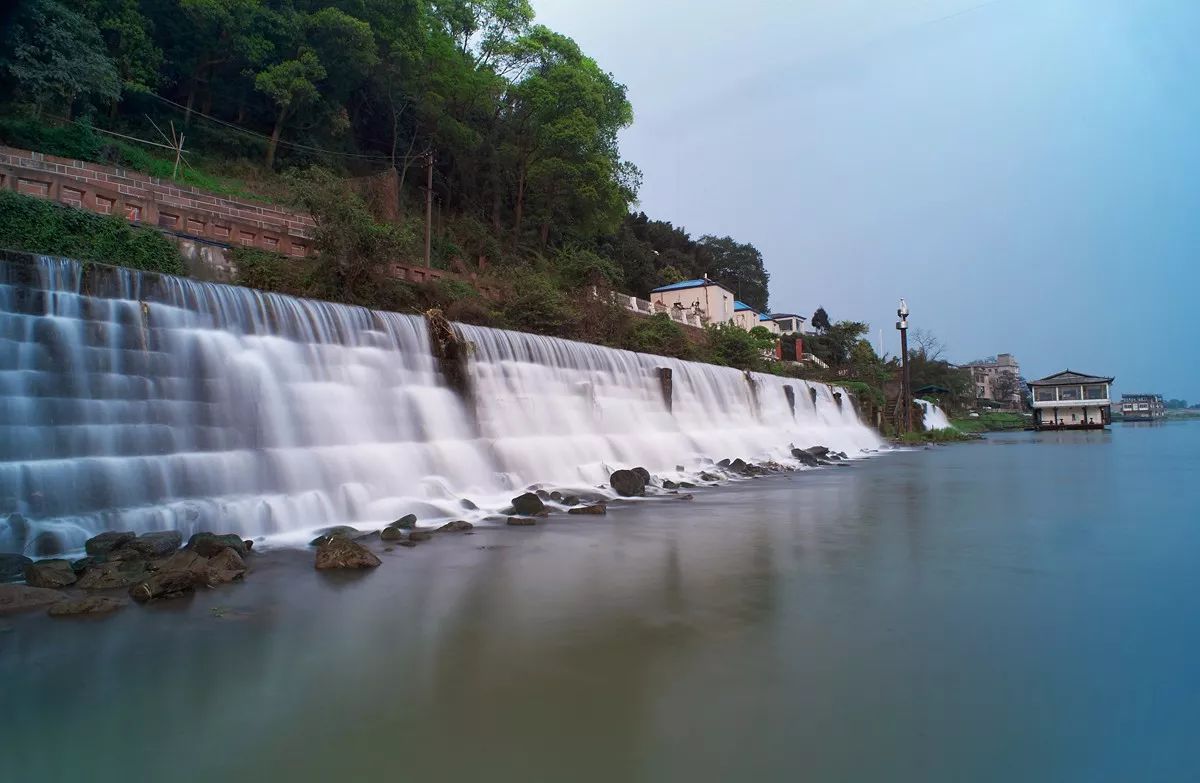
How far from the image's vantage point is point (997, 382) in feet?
273

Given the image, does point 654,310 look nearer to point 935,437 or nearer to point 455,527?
point 935,437

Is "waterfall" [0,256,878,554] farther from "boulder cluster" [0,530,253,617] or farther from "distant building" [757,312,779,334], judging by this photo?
"distant building" [757,312,779,334]

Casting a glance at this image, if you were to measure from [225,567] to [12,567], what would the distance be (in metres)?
1.56

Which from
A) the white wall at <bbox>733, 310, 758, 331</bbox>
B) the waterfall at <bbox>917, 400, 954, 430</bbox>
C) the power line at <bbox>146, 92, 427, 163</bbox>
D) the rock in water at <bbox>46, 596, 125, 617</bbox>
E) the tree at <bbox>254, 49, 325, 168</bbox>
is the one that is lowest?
the rock in water at <bbox>46, 596, 125, 617</bbox>

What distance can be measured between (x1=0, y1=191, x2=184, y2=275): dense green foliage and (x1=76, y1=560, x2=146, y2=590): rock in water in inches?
342

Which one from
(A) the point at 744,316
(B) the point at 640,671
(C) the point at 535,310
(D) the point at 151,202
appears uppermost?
(A) the point at 744,316

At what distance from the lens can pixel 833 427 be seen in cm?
2945

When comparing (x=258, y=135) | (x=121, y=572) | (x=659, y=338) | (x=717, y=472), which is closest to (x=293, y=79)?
A: (x=258, y=135)

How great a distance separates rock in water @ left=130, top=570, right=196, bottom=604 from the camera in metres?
4.78

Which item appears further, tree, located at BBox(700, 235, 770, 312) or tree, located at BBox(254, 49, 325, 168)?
tree, located at BBox(700, 235, 770, 312)

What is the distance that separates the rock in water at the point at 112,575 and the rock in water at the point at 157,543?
248mm

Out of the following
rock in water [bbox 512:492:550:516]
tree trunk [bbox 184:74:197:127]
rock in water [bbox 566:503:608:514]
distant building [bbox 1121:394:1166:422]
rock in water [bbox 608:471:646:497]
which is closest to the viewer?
rock in water [bbox 512:492:550:516]

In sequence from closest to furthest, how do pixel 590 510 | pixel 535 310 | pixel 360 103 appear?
1. pixel 590 510
2. pixel 535 310
3. pixel 360 103

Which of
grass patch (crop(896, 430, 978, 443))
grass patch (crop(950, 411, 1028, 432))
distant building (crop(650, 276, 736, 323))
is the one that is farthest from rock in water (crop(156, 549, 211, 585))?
grass patch (crop(950, 411, 1028, 432))
